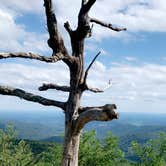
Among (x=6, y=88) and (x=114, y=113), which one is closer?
(x=114, y=113)

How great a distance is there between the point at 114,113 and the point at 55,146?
2097 inches

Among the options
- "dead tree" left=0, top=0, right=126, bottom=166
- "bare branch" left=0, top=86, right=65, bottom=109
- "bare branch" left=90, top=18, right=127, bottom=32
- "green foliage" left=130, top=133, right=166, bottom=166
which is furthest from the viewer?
"green foliage" left=130, top=133, right=166, bottom=166

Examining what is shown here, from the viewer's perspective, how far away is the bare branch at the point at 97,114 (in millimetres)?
8750

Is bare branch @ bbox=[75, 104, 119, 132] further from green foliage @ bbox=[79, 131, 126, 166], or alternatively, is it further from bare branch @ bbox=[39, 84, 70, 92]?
green foliage @ bbox=[79, 131, 126, 166]

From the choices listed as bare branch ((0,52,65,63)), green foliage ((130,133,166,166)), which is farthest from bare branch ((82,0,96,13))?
green foliage ((130,133,166,166))

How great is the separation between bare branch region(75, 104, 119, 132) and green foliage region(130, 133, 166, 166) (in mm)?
49488

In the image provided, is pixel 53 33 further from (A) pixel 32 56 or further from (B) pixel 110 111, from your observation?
(B) pixel 110 111

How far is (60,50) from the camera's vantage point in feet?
31.3

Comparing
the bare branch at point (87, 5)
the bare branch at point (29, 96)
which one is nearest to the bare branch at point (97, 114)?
the bare branch at point (29, 96)

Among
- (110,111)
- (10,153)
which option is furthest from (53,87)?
(10,153)

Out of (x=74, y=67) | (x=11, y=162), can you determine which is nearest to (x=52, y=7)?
(x=74, y=67)

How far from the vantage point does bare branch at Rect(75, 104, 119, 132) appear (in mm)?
8750

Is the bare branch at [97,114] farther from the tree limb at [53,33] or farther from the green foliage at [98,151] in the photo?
the green foliage at [98,151]

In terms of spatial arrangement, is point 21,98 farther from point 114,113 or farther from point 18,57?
point 114,113
